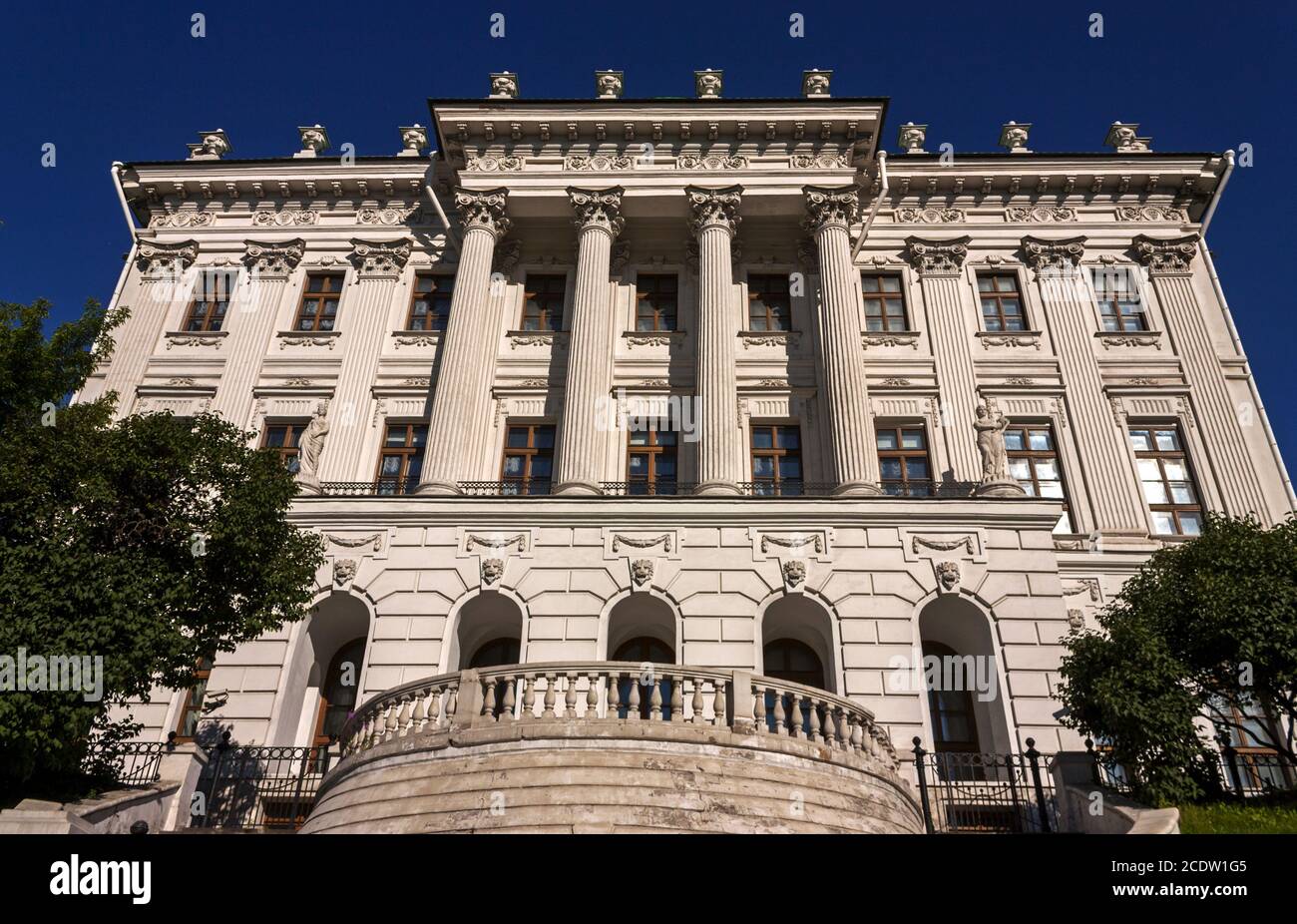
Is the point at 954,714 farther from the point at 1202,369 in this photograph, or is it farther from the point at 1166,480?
the point at 1202,369

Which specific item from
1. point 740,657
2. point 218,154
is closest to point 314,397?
point 218,154

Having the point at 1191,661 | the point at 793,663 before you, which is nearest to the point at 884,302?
the point at 793,663

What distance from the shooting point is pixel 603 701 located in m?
13.4

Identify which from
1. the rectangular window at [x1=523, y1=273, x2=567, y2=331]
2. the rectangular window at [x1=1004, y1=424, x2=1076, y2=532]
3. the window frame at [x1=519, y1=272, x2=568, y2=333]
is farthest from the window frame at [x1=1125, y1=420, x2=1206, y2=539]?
the rectangular window at [x1=523, y1=273, x2=567, y2=331]

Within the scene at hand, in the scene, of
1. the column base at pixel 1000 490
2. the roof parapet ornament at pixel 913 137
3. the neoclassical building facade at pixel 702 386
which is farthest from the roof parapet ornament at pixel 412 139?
the column base at pixel 1000 490

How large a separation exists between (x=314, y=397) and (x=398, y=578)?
8.42 meters

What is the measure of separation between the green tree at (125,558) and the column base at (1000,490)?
1454 centimetres

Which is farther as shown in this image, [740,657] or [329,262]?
[329,262]

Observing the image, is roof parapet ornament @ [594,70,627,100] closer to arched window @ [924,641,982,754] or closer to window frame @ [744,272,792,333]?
window frame @ [744,272,792,333]

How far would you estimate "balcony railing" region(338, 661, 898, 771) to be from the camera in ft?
42.8

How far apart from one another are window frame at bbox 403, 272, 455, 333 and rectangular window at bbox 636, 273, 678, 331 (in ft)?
18.6

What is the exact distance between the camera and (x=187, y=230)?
29.6 m
